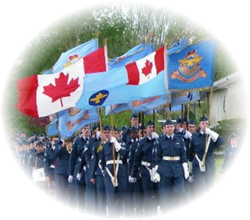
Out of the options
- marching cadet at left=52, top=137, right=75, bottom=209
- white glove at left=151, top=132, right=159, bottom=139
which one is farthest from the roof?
marching cadet at left=52, top=137, right=75, bottom=209

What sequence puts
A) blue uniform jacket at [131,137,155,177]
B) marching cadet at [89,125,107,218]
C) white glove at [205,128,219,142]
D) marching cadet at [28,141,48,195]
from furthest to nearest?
1. marching cadet at [28,141,48,195]
2. marching cadet at [89,125,107,218]
3. blue uniform jacket at [131,137,155,177]
4. white glove at [205,128,219,142]

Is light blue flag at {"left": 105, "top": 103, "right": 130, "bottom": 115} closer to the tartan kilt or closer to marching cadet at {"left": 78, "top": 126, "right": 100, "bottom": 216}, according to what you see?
marching cadet at {"left": 78, "top": 126, "right": 100, "bottom": 216}

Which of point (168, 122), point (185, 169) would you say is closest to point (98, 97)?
point (168, 122)

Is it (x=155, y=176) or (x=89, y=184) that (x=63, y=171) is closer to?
(x=89, y=184)

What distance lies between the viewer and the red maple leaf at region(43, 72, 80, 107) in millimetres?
13898

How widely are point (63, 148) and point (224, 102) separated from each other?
10.0 feet

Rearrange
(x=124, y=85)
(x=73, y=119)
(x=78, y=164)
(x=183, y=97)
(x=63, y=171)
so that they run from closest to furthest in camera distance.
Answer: (x=124, y=85), (x=183, y=97), (x=73, y=119), (x=78, y=164), (x=63, y=171)

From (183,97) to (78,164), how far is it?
2287 millimetres

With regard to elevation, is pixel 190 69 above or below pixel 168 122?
above

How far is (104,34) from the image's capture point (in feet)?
46.7

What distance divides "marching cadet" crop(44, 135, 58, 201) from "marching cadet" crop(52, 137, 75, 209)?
6 centimetres

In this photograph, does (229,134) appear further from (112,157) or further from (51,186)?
(51,186)

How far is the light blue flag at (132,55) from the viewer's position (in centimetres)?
1391

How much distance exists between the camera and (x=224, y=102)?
13891 mm
